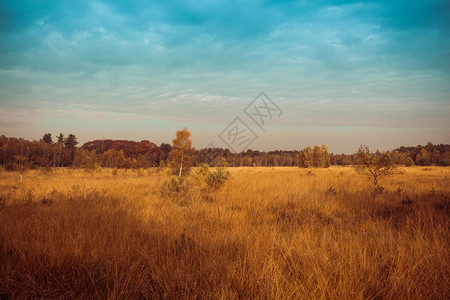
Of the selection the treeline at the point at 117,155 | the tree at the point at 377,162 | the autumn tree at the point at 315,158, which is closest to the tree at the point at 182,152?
the treeline at the point at 117,155

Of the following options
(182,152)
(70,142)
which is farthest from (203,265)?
(70,142)

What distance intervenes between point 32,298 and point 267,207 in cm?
463

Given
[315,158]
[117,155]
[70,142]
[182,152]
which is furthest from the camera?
[70,142]

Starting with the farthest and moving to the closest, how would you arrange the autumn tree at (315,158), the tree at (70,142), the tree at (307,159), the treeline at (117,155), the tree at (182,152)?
the tree at (70,142) → the tree at (307,159) → the autumn tree at (315,158) → the treeline at (117,155) → the tree at (182,152)

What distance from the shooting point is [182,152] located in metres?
25.3

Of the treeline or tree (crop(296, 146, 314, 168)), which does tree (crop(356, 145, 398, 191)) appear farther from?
tree (crop(296, 146, 314, 168))

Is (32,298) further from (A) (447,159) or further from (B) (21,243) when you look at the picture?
(A) (447,159)

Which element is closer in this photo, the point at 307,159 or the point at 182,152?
the point at 182,152

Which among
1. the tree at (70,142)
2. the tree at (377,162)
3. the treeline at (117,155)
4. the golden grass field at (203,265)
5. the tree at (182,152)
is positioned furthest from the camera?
the tree at (70,142)

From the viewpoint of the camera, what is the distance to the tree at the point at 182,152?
25422 mm

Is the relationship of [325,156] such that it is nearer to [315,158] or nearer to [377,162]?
[315,158]

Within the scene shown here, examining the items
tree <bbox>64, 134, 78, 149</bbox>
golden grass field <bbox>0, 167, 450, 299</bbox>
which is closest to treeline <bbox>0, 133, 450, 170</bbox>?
tree <bbox>64, 134, 78, 149</bbox>

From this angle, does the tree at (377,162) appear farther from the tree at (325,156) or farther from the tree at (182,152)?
the tree at (325,156)

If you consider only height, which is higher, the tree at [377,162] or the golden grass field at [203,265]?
the tree at [377,162]
